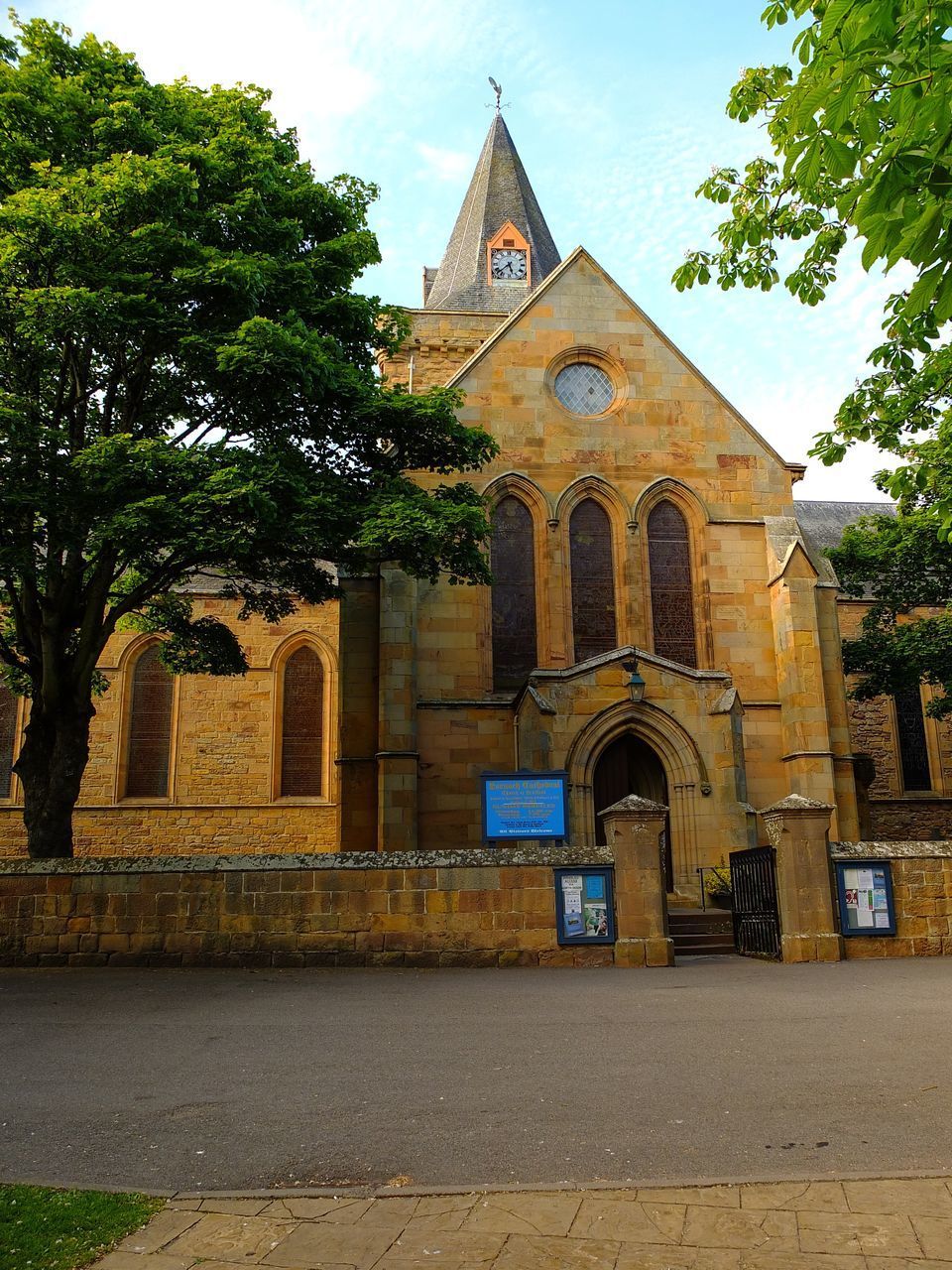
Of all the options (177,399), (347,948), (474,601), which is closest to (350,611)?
(474,601)

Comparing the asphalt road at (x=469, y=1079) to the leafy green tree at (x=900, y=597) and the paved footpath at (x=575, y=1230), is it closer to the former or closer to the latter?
the paved footpath at (x=575, y=1230)

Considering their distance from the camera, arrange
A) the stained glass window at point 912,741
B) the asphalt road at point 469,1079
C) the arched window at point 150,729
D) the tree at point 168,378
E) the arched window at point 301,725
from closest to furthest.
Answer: the asphalt road at point 469,1079
the tree at point 168,378
the arched window at point 150,729
the arched window at point 301,725
the stained glass window at point 912,741

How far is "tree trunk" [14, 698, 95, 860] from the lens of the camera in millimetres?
14398

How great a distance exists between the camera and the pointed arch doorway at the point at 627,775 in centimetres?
1992

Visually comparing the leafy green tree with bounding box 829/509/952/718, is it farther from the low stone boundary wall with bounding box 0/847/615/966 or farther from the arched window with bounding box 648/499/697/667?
the low stone boundary wall with bounding box 0/847/615/966

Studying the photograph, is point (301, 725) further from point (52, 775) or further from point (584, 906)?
point (584, 906)

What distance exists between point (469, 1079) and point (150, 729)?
2342 cm

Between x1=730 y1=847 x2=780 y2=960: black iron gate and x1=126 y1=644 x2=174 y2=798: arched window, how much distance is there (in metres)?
17.9

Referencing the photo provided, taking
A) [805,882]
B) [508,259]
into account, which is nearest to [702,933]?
[805,882]

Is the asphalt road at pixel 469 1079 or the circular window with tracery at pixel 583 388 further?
the circular window with tracery at pixel 583 388

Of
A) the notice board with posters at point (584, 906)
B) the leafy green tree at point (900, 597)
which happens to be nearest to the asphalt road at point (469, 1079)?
the notice board with posters at point (584, 906)

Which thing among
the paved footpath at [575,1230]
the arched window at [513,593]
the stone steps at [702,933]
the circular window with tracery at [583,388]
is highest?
the circular window with tracery at [583,388]

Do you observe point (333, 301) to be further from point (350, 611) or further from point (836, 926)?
point (836, 926)

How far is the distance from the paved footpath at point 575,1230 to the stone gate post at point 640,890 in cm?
808
